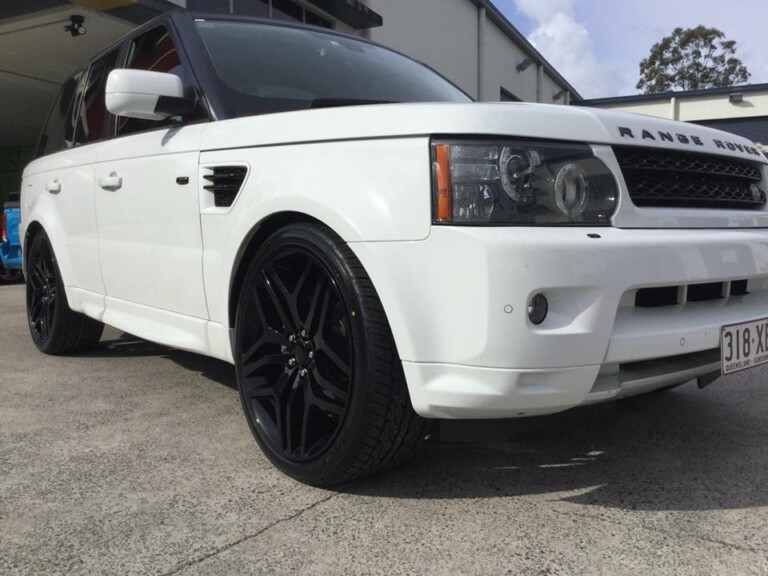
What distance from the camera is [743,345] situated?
7.44 feet

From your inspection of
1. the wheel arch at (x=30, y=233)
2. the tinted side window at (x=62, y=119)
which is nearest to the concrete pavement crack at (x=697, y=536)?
the tinted side window at (x=62, y=119)

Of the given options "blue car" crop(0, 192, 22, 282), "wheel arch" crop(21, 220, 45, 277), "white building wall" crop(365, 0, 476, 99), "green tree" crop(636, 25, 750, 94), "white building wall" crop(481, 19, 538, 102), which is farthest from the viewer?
"green tree" crop(636, 25, 750, 94)

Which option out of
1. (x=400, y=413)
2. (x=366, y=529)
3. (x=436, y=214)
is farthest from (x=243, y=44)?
(x=366, y=529)

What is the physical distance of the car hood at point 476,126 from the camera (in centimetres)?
194

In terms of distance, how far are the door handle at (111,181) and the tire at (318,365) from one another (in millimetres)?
1191

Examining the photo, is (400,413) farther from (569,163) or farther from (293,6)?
(293,6)

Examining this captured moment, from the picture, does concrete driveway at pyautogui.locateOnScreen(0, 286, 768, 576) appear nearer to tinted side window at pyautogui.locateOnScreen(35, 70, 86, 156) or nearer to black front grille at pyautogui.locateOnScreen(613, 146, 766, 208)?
black front grille at pyautogui.locateOnScreen(613, 146, 766, 208)

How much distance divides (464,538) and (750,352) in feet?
3.85

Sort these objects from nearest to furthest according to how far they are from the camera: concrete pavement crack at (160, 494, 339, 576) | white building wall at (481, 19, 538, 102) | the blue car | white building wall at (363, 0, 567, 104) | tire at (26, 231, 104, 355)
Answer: concrete pavement crack at (160, 494, 339, 576)
tire at (26, 231, 104, 355)
the blue car
white building wall at (363, 0, 567, 104)
white building wall at (481, 19, 538, 102)

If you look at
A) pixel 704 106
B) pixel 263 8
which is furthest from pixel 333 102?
pixel 704 106

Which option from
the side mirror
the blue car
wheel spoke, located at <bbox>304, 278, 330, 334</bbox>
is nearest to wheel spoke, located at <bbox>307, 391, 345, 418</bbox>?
wheel spoke, located at <bbox>304, 278, 330, 334</bbox>

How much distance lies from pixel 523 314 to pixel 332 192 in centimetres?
72

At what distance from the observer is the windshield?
286 cm

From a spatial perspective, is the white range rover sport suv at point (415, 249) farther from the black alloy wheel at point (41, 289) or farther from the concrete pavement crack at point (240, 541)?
the black alloy wheel at point (41, 289)
